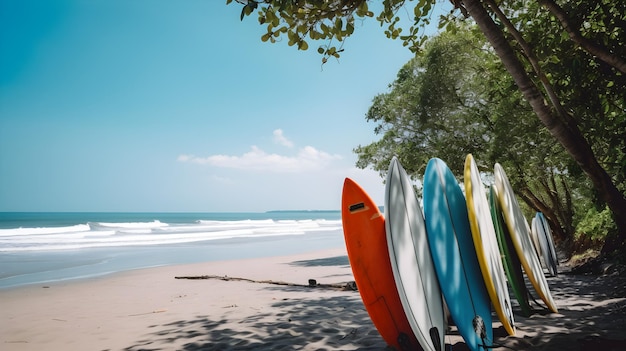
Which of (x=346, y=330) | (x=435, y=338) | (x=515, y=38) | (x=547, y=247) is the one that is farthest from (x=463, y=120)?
(x=435, y=338)

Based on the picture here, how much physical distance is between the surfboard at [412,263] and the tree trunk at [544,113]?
1615mm

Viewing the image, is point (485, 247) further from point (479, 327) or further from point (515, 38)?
point (515, 38)

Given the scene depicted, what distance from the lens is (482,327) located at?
2801 mm

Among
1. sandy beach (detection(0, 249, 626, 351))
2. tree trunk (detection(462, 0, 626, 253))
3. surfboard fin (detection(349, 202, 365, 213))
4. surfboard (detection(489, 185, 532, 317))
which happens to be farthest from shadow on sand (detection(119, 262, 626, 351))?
surfboard fin (detection(349, 202, 365, 213))

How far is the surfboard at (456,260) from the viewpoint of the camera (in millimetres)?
2805

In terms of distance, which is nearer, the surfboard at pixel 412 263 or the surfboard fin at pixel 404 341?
the surfboard at pixel 412 263

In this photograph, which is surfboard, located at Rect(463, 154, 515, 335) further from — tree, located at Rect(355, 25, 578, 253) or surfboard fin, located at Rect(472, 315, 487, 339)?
tree, located at Rect(355, 25, 578, 253)

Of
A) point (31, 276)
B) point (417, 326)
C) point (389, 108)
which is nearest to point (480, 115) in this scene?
point (389, 108)

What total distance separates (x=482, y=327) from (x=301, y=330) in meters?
1.94

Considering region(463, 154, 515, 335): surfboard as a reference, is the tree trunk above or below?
above

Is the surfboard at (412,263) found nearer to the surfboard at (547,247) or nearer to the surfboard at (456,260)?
the surfboard at (456,260)

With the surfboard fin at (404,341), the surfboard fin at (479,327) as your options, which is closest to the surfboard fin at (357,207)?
the surfboard fin at (404,341)

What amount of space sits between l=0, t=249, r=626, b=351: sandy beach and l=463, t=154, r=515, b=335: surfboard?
42 centimetres

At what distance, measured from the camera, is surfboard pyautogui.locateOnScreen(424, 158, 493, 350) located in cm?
280
